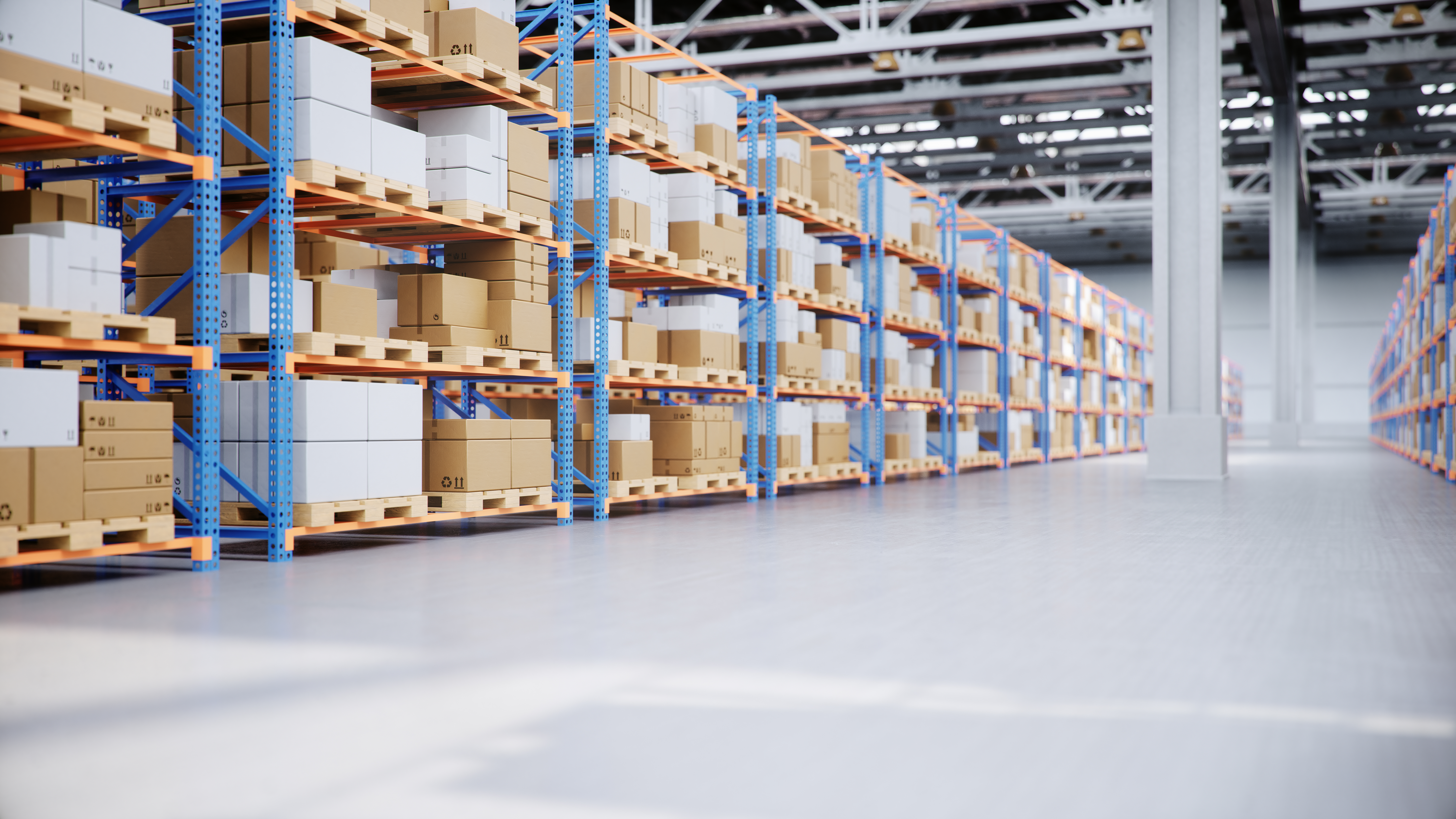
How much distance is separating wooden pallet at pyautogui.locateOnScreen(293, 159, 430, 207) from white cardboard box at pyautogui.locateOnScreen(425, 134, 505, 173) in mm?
290

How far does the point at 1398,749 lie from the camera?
98.0 inches

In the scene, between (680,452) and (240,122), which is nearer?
(240,122)

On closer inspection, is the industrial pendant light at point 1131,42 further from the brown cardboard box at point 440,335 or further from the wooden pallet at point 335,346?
the wooden pallet at point 335,346

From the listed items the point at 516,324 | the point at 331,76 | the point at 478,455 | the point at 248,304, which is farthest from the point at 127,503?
the point at 516,324

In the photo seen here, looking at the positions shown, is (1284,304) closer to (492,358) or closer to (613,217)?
(613,217)

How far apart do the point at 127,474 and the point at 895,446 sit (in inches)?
375

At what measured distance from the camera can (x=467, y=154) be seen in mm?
6785

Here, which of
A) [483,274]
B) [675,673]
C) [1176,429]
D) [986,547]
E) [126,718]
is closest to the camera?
[126,718]

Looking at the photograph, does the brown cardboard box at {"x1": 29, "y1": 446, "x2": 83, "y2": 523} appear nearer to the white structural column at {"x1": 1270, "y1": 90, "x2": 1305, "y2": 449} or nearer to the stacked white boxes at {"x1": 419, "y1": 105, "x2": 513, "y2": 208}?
the stacked white boxes at {"x1": 419, "y1": 105, "x2": 513, "y2": 208}

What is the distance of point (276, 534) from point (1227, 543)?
4.79m

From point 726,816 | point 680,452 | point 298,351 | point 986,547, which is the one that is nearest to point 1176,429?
point 680,452

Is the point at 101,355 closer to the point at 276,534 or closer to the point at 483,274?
the point at 276,534

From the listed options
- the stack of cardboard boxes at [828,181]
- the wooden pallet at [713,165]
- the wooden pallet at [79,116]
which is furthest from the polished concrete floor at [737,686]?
the stack of cardboard boxes at [828,181]

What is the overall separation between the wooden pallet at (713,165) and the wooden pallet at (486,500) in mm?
3040
